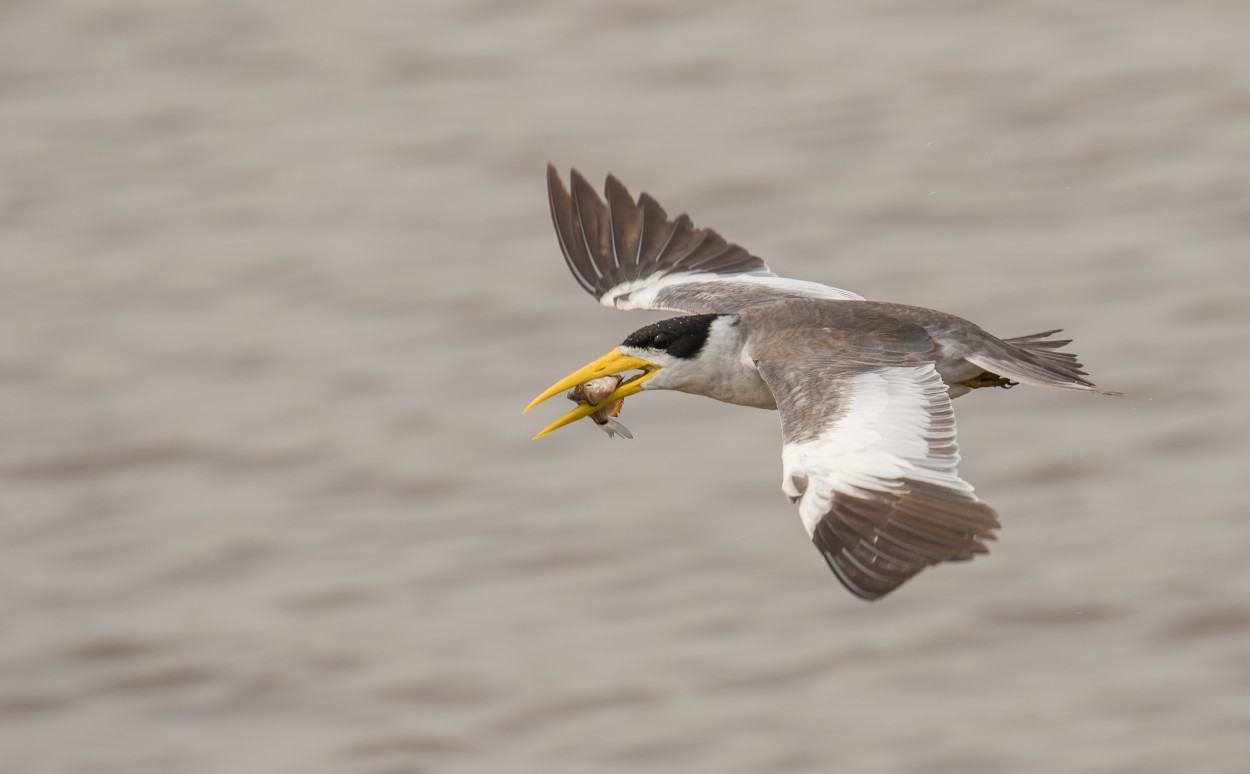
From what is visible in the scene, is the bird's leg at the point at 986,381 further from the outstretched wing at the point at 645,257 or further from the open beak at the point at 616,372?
the open beak at the point at 616,372

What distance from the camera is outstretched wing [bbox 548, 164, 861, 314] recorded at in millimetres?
12664

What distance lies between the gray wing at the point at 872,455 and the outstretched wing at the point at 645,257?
1620 mm

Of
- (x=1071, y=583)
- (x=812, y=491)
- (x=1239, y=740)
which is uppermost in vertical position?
(x=812, y=491)


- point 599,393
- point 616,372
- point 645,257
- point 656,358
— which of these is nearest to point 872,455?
point 656,358

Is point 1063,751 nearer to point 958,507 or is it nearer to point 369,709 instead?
point 369,709

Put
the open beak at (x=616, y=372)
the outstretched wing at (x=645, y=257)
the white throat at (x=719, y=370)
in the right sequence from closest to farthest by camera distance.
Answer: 1. the white throat at (x=719, y=370)
2. the open beak at (x=616, y=372)
3. the outstretched wing at (x=645, y=257)

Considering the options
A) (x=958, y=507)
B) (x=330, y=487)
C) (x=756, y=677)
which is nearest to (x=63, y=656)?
(x=330, y=487)

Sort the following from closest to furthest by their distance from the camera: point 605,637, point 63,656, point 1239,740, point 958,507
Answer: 1. point 958,507
2. point 1239,740
3. point 605,637
4. point 63,656

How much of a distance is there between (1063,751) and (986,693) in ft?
2.07

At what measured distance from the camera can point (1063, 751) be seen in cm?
1507

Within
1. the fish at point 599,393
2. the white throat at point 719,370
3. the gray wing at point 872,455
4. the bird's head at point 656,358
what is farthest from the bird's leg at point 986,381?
the fish at point 599,393

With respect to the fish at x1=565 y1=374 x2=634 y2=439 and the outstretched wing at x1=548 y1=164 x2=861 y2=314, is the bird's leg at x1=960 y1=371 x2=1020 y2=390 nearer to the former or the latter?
the outstretched wing at x1=548 y1=164 x2=861 y2=314

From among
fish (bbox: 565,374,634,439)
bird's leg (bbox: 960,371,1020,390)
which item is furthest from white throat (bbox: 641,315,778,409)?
bird's leg (bbox: 960,371,1020,390)

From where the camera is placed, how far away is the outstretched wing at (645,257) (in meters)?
12.7
